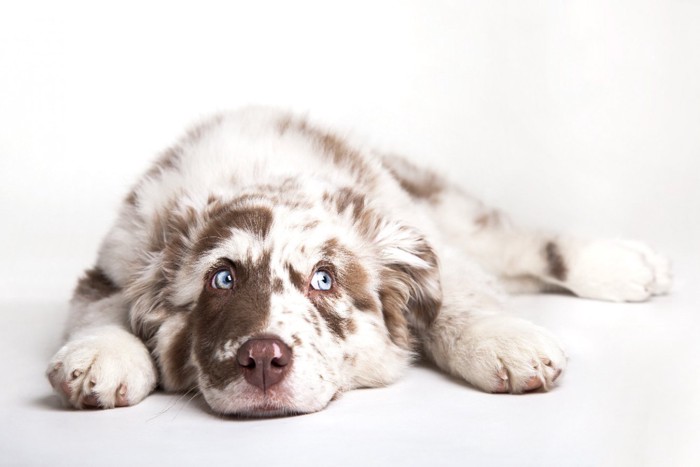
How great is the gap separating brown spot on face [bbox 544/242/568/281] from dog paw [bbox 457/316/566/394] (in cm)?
Answer: 193

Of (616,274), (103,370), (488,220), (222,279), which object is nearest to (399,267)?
(222,279)

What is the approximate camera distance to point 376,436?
12.4ft

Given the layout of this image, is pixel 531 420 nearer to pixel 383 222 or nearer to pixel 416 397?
pixel 416 397

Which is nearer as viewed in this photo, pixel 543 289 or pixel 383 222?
pixel 383 222

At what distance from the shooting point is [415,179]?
20.2 ft

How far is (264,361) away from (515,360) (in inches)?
43.3

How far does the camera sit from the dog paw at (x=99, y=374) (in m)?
4.04

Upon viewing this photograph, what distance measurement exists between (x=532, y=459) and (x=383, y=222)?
141 cm

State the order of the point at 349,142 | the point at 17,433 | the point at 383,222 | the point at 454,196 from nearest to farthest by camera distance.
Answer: the point at 17,433, the point at 383,222, the point at 349,142, the point at 454,196

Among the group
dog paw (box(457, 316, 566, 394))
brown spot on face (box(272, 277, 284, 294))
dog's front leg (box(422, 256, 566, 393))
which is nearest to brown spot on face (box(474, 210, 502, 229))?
dog's front leg (box(422, 256, 566, 393))

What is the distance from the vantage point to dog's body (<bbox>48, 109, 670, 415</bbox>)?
3982 millimetres

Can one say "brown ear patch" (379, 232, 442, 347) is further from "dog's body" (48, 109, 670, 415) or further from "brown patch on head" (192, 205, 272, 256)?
"brown patch on head" (192, 205, 272, 256)

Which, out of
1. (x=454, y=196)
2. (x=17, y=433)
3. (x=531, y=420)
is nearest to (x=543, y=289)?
(x=454, y=196)

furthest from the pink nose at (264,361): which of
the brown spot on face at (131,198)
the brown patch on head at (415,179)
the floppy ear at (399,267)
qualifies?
the brown patch on head at (415,179)
